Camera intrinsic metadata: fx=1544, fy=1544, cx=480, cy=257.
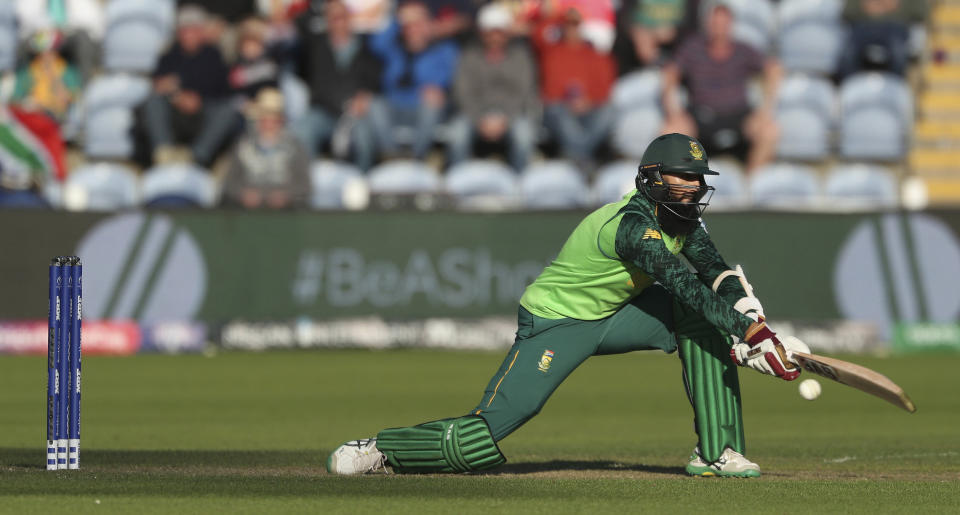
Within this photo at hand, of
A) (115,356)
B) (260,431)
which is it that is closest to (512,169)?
(115,356)

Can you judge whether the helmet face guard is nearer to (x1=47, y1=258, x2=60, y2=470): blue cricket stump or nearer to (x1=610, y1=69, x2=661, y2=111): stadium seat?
(x1=47, y1=258, x2=60, y2=470): blue cricket stump

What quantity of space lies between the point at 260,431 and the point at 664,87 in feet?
32.5

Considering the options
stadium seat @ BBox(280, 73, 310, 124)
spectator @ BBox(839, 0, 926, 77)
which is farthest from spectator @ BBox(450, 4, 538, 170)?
spectator @ BBox(839, 0, 926, 77)

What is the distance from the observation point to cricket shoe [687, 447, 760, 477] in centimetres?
709

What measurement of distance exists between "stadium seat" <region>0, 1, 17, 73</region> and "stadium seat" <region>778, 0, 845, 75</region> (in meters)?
9.68

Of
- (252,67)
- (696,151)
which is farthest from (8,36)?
(696,151)

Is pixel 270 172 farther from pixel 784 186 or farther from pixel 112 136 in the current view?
pixel 784 186

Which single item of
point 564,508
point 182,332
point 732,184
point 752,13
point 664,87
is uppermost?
point 752,13

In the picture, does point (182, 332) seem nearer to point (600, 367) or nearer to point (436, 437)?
point (600, 367)

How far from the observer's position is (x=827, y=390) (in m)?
13.1

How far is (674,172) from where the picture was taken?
6.96m

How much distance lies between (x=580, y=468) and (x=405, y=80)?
11469mm

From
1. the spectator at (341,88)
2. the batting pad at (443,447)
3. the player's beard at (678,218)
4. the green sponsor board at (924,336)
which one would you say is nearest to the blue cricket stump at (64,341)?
the batting pad at (443,447)

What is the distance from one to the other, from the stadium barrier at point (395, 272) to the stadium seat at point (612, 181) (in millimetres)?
1586
